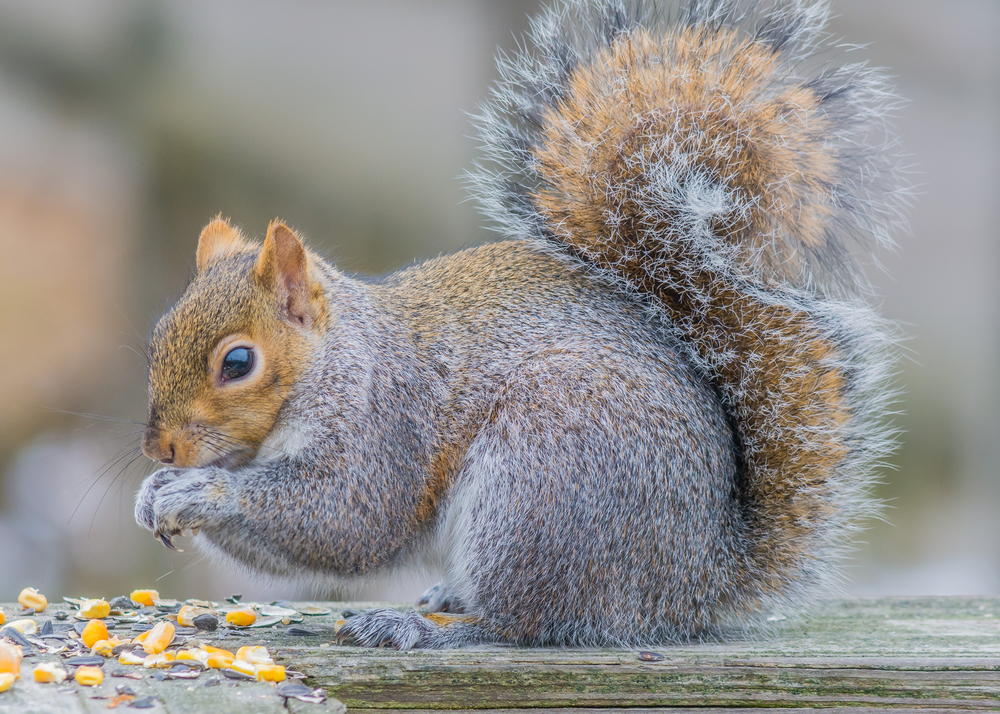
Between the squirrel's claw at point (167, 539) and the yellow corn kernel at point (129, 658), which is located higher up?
the squirrel's claw at point (167, 539)

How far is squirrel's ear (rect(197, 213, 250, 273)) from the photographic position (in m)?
2.33

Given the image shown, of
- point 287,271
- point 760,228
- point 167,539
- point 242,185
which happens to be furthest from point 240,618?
point 242,185

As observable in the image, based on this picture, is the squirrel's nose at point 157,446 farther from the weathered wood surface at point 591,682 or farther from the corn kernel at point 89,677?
the corn kernel at point 89,677

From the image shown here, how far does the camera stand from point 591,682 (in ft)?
4.99

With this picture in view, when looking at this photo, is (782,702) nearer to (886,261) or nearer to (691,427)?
(691,427)

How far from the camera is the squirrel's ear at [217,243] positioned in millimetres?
2328

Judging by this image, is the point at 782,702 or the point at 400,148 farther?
the point at 400,148

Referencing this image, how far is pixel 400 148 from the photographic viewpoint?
4.68 meters

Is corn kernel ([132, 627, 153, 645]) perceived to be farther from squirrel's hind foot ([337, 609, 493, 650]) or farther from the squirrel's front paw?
squirrel's hind foot ([337, 609, 493, 650])

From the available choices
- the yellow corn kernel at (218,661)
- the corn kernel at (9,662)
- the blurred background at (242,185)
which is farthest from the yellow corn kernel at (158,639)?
the blurred background at (242,185)

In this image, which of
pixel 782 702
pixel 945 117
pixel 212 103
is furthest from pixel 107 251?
pixel 945 117

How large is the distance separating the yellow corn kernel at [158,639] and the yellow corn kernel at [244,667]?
0.20 m

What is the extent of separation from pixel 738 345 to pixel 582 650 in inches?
29.2

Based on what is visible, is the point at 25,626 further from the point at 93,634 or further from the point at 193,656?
the point at 193,656
